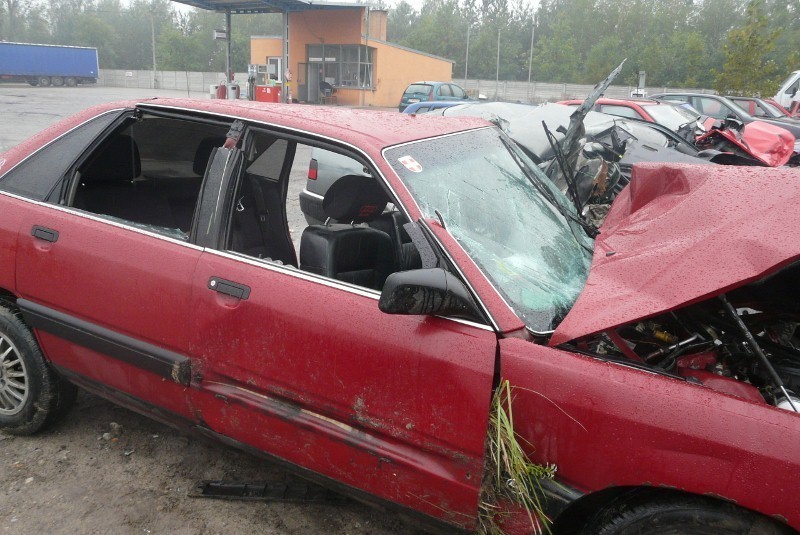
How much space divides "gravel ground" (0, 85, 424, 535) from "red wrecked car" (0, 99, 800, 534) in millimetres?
226

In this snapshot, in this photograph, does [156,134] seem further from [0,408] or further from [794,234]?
[794,234]

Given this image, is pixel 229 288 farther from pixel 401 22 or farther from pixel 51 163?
pixel 401 22

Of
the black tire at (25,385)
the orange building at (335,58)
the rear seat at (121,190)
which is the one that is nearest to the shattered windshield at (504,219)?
the rear seat at (121,190)

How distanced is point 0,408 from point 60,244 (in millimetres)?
1059

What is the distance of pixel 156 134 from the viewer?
359 centimetres

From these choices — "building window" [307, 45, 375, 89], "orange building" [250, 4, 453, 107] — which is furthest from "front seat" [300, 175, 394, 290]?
"building window" [307, 45, 375, 89]

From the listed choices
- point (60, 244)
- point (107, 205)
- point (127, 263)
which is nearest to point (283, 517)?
point (127, 263)

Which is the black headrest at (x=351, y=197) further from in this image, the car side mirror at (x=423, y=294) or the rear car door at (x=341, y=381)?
the car side mirror at (x=423, y=294)

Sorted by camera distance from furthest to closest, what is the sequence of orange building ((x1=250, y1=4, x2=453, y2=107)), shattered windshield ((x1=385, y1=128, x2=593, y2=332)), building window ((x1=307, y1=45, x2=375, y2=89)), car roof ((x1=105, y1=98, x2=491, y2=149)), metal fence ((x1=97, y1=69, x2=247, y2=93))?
metal fence ((x1=97, y1=69, x2=247, y2=93)) → building window ((x1=307, y1=45, x2=375, y2=89)) → orange building ((x1=250, y1=4, x2=453, y2=107)) → car roof ((x1=105, y1=98, x2=491, y2=149)) → shattered windshield ((x1=385, y1=128, x2=593, y2=332))

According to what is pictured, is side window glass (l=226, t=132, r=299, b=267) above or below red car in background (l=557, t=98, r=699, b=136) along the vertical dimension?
below

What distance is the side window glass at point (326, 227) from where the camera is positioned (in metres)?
2.83

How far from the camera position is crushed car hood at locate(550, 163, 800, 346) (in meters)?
1.92

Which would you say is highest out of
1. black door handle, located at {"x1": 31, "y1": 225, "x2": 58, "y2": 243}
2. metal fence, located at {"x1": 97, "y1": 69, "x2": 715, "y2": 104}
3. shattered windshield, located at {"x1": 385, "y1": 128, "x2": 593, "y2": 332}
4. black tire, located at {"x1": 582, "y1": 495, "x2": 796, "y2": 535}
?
metal fence, located at {"x1": 97, "y1": 69, "x2": 715, "y2": 104}

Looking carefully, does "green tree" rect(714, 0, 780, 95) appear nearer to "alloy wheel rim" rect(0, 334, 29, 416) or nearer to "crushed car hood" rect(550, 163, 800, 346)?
"crushed car hood" rect(550, 163, 800, 346)
